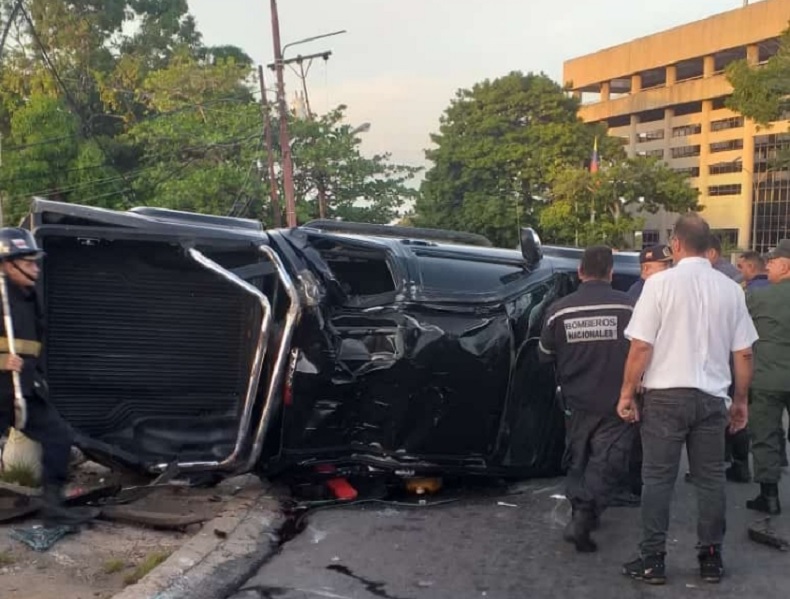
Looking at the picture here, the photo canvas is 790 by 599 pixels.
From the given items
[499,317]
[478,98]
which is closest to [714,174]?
[478,98]

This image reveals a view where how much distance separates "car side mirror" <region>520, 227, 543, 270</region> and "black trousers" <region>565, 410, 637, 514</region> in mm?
1310

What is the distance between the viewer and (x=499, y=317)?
17.9ft

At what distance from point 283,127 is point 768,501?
2262 cm

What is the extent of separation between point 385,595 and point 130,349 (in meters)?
2.27

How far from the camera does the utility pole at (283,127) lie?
26172 mm

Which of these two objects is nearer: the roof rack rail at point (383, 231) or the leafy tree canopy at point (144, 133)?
the roof rack rail at point (383, 231)

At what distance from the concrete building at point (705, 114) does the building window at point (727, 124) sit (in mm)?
63

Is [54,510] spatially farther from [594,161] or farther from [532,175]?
[532,175]

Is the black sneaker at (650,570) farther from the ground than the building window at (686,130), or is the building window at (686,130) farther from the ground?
the building window at (686,130)

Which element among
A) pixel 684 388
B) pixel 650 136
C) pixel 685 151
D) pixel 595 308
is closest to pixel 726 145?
pixel 685 151

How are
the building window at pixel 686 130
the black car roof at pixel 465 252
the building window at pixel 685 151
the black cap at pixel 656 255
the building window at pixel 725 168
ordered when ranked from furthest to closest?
the building window at pixel 686 130 → the building window at pixel 685 151 → the building window at pixel 725 168 → the black cap at pixel 656 255 → the black car roof at pixel 465 252

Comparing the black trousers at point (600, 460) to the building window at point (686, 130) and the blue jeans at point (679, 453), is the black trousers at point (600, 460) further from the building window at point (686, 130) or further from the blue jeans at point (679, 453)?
the building window at point (686, 130)

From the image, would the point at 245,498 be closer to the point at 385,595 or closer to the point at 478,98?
the point at 385,595

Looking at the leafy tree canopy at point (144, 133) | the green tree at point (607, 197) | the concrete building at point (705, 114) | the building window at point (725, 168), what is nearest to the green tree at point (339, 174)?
the leafy tree canopy at point (144, 133)
